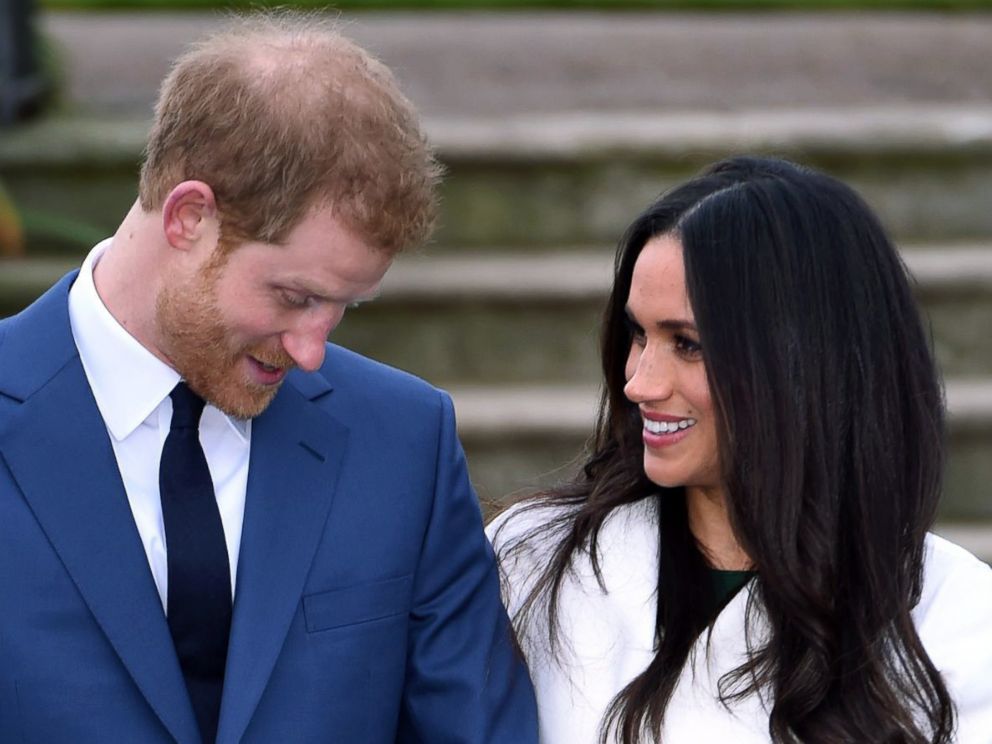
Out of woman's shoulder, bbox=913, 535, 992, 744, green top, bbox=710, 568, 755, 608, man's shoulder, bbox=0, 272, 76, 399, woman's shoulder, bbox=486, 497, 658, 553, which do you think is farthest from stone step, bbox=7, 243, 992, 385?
man's shoulder, bbox=0, 272, 76, 399

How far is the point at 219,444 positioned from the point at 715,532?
0.63 metres

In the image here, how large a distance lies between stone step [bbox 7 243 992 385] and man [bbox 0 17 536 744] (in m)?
1.92

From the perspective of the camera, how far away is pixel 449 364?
3.96 meters

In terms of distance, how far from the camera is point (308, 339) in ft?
6.07

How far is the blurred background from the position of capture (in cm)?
388

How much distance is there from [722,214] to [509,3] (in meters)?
3.00

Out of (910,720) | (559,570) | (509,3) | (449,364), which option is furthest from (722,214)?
(509,3)

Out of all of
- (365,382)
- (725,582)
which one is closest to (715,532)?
(725,582)

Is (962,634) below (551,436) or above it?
above

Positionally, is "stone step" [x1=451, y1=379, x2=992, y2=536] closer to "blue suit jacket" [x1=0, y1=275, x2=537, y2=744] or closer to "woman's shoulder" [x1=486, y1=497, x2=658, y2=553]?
"woman's shoulder" [x1=486, y1=497, x2=658, y2=553]

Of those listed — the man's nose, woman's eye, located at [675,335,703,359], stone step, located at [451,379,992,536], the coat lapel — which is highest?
the man's nose

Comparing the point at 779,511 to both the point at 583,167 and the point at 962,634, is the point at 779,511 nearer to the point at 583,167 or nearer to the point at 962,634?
the point at 962,634

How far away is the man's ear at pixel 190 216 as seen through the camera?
70.4 inches

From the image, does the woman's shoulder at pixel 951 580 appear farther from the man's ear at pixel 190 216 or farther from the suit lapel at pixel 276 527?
the man's ear at pixel 190 216
